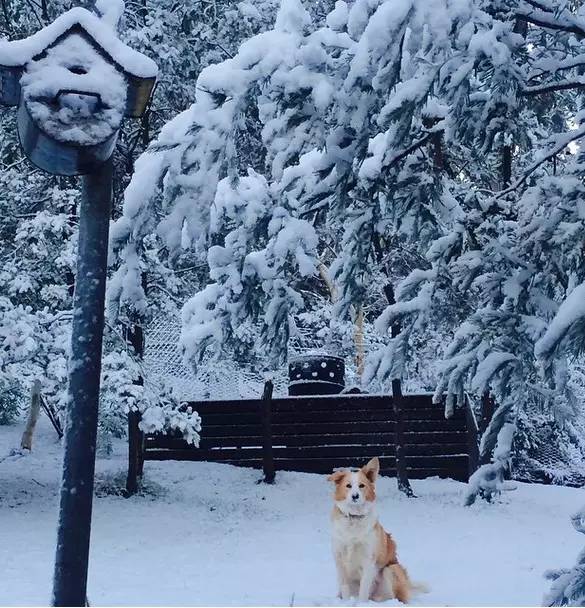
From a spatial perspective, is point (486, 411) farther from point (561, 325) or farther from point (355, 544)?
point (561, 325)

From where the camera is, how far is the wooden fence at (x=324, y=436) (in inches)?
514

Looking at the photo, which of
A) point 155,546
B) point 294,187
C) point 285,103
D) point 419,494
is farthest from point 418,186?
point 419,494

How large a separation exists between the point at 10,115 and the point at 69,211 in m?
1.53

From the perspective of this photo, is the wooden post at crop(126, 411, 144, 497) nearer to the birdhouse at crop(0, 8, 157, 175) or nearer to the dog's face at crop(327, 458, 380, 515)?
the dog's face at crop(327, 458, 380, 515)

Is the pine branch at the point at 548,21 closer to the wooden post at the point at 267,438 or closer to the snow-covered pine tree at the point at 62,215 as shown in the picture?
the snow-covered pine tree at the point at 62,215

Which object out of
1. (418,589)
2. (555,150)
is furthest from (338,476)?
(555,150)

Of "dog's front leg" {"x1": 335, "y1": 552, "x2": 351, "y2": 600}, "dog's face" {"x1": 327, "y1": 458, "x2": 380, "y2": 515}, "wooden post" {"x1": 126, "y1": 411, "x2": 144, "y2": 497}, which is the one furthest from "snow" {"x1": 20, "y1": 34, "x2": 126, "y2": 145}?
"wooden post" {"x1": 126, "y1": 411, "x2": 144, "y2": 497}

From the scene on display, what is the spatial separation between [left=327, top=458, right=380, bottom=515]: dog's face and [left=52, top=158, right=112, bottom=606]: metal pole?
362 cm

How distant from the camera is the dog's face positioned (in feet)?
18.7

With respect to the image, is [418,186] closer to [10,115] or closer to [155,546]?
[155,546]

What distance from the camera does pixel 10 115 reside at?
32.8 ft

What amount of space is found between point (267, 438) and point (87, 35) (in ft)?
36.5

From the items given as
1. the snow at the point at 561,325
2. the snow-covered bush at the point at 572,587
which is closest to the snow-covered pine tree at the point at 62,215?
the snow at the point at 561,325

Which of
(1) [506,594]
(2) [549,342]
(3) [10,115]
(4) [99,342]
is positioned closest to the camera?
(4) [99,342]
